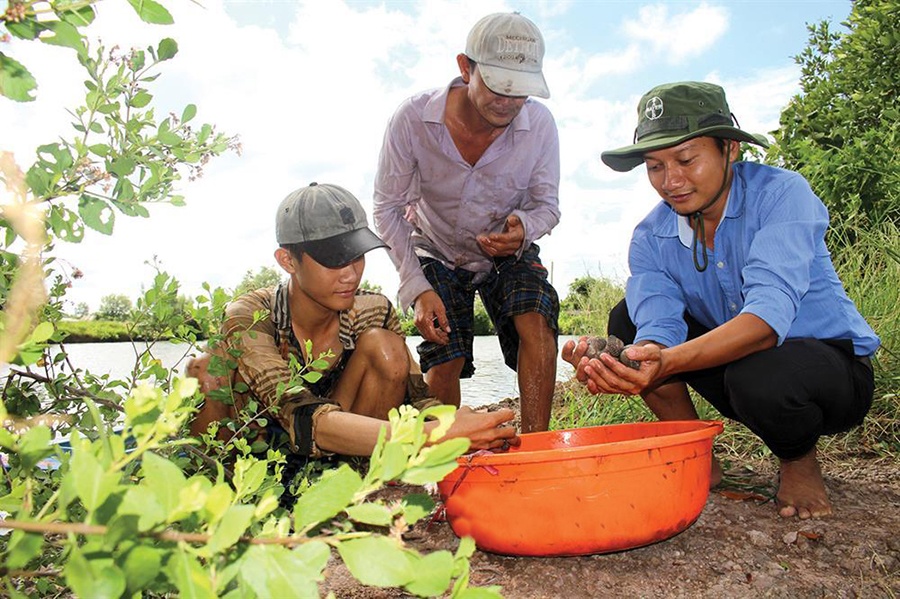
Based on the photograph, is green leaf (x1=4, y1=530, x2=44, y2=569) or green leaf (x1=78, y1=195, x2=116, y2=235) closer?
green leaf (x1=4, y1=530, x2=44, y2=569)

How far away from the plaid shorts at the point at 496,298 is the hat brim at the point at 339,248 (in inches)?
34.5

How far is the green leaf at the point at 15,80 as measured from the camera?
87cm

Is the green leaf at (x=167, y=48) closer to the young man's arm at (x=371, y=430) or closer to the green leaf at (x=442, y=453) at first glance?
the green leaf at (x=442, y=453)

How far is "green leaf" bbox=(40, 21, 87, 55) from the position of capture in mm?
821

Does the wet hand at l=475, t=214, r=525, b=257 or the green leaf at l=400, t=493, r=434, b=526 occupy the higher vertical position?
the wet hand at l=475, t=214, r=525, b=257

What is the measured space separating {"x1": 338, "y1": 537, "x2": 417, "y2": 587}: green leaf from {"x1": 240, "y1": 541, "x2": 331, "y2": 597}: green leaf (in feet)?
0.08

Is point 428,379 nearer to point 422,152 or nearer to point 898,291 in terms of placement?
point 422,152

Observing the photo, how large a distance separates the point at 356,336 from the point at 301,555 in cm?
232

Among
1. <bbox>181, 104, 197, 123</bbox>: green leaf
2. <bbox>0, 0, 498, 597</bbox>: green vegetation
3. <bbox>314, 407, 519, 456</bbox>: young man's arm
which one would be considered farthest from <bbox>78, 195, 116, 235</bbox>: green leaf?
<bbox>314, 407, 519, 456</bbox>: young man's arm

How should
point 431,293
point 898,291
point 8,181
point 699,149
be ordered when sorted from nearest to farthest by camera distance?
point 8,181 < point 699,149 < point 431,293 < point 898,291

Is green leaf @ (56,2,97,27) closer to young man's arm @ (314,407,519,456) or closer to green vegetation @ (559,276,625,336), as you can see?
young man's arm @ (314,407,519,456)

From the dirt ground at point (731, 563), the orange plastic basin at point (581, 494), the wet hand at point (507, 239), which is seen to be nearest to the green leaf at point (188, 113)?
the orange plastic basin at point (581, 494)

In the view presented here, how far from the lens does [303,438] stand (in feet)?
7.54

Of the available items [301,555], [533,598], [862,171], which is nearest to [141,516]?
[301,555]
